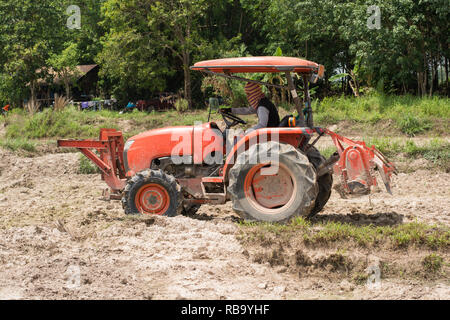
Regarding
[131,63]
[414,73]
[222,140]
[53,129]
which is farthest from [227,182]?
[131,63]

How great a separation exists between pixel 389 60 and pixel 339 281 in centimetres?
1403

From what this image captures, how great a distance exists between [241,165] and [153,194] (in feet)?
4.40

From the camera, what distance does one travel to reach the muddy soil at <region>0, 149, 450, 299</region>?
16.6 ft

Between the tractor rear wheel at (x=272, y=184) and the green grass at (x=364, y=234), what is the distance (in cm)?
33

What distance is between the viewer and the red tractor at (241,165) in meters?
6.58

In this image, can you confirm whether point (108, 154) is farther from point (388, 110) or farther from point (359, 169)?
point (388, 110)

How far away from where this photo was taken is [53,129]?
1825 cm

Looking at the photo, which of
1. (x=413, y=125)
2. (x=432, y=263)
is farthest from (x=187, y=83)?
(x=432, y=263)

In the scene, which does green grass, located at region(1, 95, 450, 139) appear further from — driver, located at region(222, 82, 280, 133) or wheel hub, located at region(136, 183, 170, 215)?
driver, located at region(222, 82, 280, 133)

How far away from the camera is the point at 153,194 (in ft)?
23.7

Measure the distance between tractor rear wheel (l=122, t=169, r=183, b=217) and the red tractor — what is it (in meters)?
0.01

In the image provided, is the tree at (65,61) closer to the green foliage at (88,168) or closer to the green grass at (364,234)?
the green foliage at (88,168)

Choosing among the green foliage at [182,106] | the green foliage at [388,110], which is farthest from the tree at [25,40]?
the green foliage at [388,110]

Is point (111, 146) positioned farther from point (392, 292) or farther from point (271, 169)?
point (392, 292)
